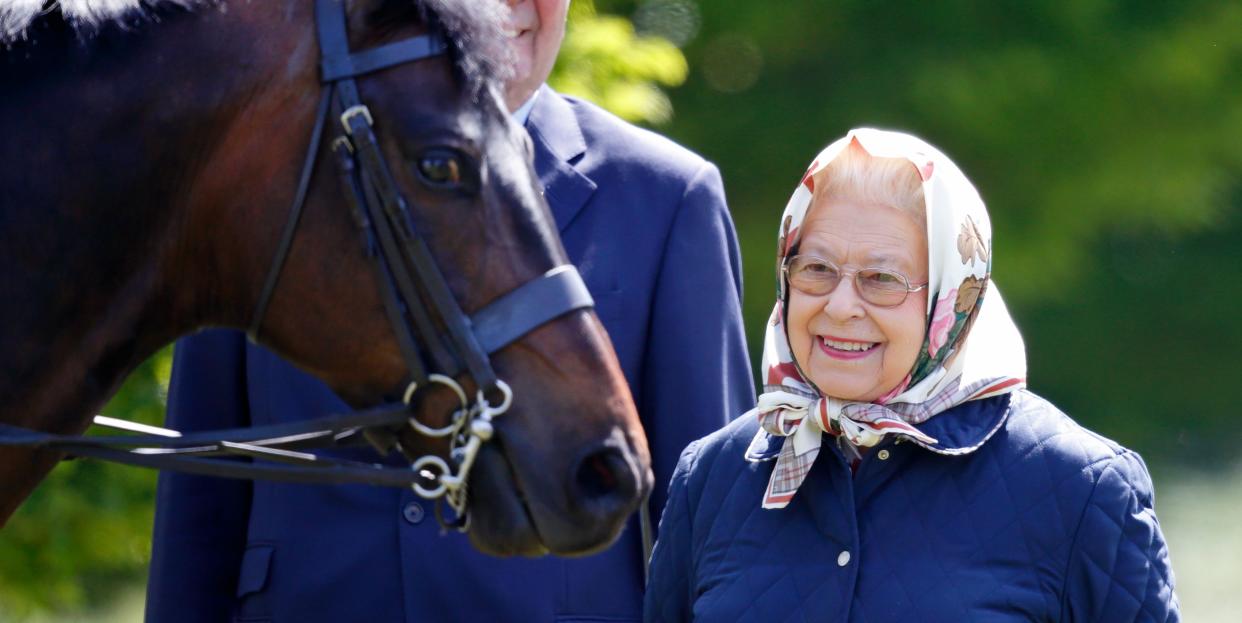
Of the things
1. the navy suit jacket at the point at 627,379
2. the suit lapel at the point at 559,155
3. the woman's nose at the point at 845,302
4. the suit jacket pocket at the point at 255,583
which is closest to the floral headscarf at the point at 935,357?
the woman's nose at the point at 845,302

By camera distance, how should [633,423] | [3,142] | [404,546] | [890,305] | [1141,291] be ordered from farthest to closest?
[1141,291] < [404,546] < [890,305] < [633,423] < [3,142]

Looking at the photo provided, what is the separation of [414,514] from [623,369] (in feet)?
1.67

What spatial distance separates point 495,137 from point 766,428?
729 millimetres

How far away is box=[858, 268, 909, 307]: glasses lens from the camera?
9.20ft

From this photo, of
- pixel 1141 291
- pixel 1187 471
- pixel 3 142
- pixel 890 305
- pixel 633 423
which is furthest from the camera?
pixel 1187 471

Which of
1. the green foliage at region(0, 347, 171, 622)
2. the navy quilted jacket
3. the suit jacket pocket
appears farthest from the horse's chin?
the green foliage at region(0, 347, 171, 622)

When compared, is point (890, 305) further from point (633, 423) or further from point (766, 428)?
point (633, 423)

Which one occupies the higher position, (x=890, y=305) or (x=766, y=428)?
(x=890, y=305)

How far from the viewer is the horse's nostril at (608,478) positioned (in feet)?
8.44

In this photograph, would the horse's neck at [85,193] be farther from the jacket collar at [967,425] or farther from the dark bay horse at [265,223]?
the jacket collar at [967,425]

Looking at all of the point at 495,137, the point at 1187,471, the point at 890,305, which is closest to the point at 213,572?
the point at 495,137

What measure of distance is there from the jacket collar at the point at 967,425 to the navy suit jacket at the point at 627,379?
0.46 metres

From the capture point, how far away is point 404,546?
311 centimetres

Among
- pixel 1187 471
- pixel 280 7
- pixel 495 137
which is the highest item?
pixel 280 7
